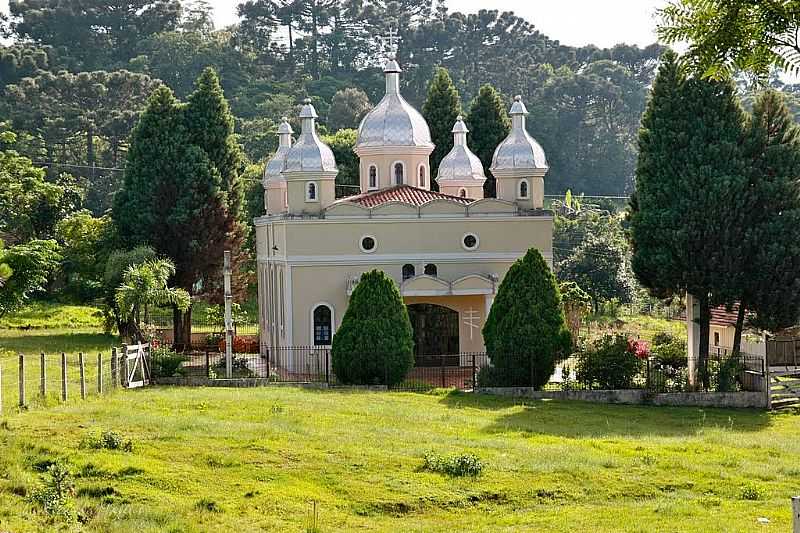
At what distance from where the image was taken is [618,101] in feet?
307

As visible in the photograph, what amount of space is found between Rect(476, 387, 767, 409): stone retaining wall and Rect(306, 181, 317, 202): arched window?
859cm

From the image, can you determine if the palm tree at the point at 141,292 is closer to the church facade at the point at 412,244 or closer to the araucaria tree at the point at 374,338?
the church facade at the point at 412,244

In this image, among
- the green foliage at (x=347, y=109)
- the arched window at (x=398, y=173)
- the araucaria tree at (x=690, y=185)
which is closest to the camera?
the araucaria tree at (x=690, y=185)

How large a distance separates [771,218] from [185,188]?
69.5 feet

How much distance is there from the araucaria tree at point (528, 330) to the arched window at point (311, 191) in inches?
286

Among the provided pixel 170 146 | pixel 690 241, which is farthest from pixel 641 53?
pixel 690 241

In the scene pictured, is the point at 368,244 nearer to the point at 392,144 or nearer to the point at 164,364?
the point at 392,144

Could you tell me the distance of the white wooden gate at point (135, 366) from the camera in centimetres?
2630

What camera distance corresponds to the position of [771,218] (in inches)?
1185

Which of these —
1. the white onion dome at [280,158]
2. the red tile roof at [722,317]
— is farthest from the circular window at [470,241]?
the white onion dome at [280,158]

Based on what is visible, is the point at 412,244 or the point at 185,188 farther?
the point at 185,188

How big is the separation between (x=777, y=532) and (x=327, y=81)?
84143mm

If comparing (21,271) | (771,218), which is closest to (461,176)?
(771,218)

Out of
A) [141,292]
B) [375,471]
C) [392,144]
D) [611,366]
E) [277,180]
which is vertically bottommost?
[375,471]
